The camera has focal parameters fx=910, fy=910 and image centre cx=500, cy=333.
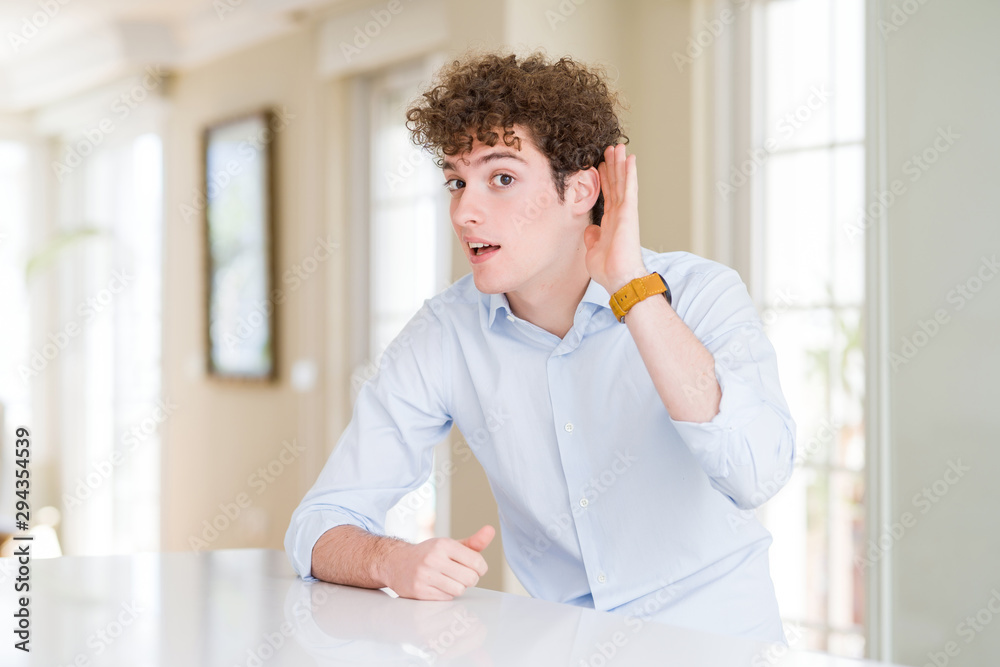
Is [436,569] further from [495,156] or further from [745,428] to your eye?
[495,156]

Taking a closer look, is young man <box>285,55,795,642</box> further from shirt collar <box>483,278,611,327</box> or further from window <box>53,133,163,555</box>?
window <box>53,133,163,555</box>

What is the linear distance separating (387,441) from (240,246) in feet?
11.0

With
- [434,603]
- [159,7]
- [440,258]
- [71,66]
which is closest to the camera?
[434,603]

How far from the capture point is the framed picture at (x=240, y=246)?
14.8ft

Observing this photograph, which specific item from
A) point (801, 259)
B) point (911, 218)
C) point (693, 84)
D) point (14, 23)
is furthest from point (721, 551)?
point (14, 23)

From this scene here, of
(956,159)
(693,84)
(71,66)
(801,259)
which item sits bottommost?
(801,259)

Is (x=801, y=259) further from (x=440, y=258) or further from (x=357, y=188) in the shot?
(x=357, y=188)

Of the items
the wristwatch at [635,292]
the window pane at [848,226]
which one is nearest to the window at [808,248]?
the window pane at [848,226]

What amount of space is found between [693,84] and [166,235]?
135 inches

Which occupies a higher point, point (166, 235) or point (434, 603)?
point (166, 235)

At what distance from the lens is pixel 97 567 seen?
1.40m

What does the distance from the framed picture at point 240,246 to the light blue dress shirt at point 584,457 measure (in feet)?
9.96

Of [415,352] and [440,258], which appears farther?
[440,258]

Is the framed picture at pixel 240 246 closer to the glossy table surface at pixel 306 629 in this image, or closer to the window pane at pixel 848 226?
the window pane at pixel 848 226
